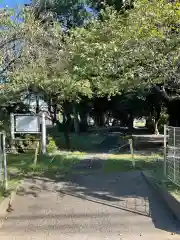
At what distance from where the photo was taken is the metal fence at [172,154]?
8.20 metres

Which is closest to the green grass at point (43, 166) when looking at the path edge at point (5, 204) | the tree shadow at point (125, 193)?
the tree shadow at point (125, 193)

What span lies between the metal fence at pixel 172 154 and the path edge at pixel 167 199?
39 centimetres

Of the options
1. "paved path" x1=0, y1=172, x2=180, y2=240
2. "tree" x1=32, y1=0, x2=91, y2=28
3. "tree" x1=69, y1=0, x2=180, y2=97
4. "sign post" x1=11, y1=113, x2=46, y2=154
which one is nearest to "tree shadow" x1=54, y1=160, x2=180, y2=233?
"paved path" x1=0, y1=172, x2=180, y2=240

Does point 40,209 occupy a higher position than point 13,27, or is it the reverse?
point 13,27

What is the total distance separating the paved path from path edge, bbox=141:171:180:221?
14 cm

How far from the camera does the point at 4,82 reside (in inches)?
526

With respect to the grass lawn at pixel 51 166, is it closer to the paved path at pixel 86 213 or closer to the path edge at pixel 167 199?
the paved path at pixel 86 213

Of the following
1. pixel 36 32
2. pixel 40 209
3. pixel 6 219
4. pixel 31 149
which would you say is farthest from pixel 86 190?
pixel 31 149

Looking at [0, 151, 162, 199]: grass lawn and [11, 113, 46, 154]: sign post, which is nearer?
[0, 151, 162, 199]: grass lawn

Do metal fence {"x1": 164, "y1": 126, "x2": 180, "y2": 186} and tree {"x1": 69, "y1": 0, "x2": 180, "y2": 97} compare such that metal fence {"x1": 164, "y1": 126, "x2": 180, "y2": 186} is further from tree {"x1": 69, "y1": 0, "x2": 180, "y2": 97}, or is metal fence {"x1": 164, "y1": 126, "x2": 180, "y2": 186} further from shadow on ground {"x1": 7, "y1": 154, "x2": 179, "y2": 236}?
tree {"x1": 69, "y1": 0, "x2": 180, "y2": 97}

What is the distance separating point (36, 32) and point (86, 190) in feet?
22.1

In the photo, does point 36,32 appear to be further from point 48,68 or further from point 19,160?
point 19,160

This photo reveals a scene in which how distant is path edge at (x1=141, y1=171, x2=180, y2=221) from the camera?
689 cm

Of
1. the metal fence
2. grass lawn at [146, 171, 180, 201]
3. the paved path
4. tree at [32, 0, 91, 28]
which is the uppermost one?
tree at [32, 0, 91, 28]
